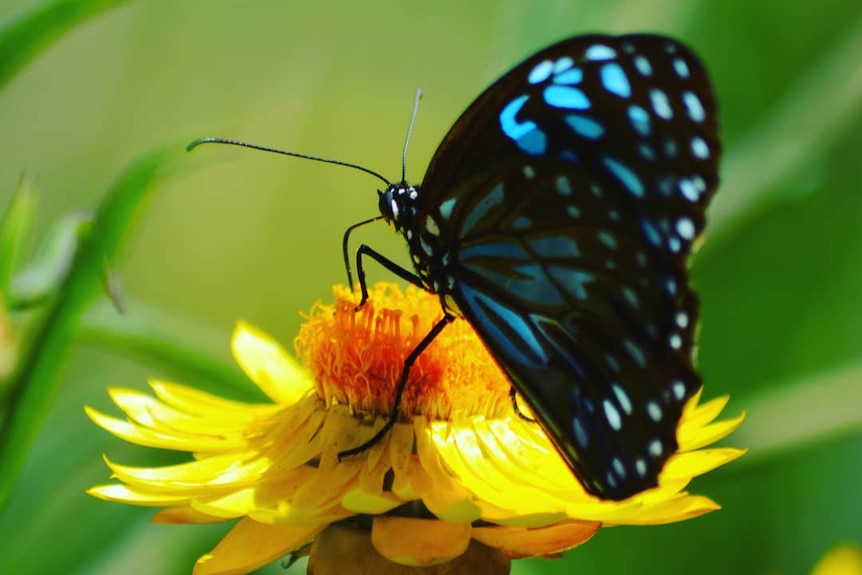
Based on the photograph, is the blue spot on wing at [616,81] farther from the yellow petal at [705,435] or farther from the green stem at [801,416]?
the green stem at [801,416]

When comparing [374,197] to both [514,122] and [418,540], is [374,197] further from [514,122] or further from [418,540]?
[418,540]

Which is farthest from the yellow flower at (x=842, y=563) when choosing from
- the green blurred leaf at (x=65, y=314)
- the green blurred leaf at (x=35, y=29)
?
the green blurred leaf at (x=35, y=29)

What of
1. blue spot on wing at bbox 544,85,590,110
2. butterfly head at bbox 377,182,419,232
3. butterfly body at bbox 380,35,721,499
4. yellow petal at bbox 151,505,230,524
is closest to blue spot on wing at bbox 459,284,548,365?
butterfly body at bbox 380,35,721,499

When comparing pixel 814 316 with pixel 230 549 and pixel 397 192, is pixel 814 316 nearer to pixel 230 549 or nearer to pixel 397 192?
pixel 397 192

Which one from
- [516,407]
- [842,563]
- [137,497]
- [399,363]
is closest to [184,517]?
[137,497]

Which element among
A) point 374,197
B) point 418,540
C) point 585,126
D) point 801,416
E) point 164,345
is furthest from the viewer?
point 374,197

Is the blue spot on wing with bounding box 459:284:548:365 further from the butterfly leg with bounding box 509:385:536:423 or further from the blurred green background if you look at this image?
the blurred green background

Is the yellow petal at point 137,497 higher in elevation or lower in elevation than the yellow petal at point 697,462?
higher
